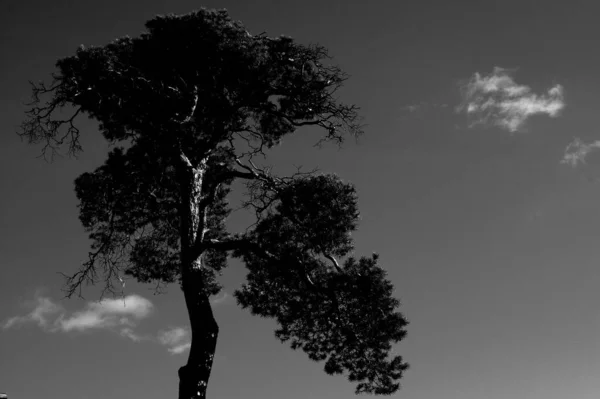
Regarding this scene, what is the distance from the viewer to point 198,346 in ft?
39.1

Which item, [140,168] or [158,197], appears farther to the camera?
[158,197]

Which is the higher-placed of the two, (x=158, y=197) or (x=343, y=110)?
(x=343, y=110)

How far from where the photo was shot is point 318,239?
45.3 ft

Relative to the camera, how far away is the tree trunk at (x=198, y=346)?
37.6 feet

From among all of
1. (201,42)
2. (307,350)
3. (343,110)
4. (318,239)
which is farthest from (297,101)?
(307,350)

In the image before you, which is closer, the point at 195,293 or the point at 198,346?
the point at 198,346

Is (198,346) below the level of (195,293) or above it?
below

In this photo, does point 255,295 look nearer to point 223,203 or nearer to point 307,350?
point 307,350

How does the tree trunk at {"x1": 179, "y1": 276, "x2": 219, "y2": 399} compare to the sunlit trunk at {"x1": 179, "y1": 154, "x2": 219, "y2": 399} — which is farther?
the sunlit trunk at {"x1": 179, "y1": 154, "x2": 219, "y2": 399}

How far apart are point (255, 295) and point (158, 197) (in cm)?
387

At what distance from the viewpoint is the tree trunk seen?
11.5 meters

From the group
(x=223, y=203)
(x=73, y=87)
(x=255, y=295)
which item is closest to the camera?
(x=73, y=87)

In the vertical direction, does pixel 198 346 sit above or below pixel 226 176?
below

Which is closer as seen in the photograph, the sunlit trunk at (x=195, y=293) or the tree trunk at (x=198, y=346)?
the tree trunk at (x=198, y=346)
